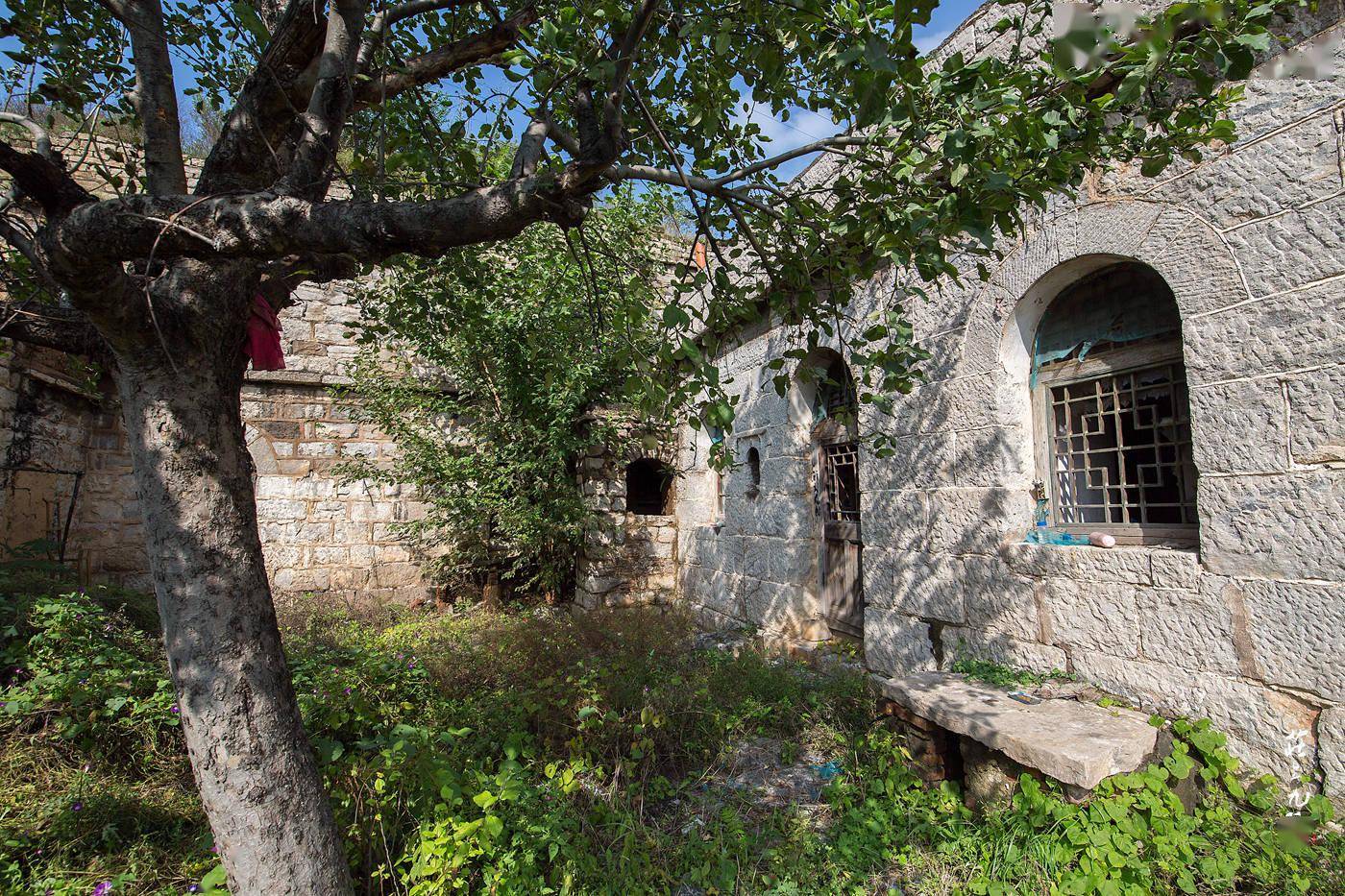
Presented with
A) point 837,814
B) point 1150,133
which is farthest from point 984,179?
point 837,814

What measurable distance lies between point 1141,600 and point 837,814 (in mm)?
1654

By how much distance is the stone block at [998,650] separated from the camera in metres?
3.17

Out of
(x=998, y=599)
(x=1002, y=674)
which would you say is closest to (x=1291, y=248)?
(x=998, y=599)

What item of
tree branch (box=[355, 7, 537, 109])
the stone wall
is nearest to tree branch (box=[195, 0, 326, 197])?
tree branch (box=[355, 7, 537, 109])

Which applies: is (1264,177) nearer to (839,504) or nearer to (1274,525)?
(1274,525)

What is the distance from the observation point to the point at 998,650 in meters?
3.42

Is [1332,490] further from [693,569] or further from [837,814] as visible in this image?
[693,569]

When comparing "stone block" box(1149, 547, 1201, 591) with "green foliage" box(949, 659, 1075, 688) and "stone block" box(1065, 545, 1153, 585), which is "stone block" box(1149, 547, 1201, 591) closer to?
"stone block" box(1065, 545, 1153, 585)

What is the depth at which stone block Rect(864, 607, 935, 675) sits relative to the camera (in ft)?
12.8

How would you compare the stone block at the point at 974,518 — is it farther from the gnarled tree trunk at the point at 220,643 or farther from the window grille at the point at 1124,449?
the gnarled tree trunk at the point at 220,643

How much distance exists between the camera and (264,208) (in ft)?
5.64

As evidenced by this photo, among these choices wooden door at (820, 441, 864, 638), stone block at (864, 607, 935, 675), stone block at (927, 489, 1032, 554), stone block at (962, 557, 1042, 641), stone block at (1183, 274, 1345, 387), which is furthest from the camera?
wooden door at (820, 441, 864, 638)

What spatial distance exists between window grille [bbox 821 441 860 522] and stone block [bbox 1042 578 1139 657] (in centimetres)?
202

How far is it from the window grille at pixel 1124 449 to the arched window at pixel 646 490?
5.29m
